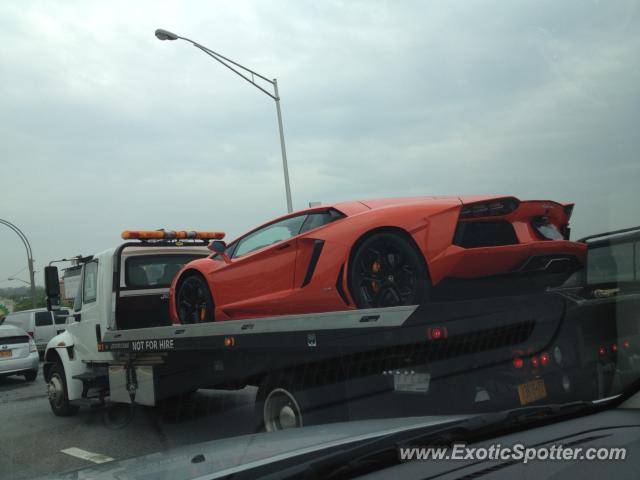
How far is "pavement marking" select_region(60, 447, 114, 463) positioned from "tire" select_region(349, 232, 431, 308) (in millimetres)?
2953

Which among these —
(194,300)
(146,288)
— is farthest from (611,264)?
(146,288)

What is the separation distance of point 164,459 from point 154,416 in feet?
18.8

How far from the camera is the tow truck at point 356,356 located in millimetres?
3953

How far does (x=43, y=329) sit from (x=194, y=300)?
15327 millimetres

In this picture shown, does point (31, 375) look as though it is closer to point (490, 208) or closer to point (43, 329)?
point (43, 329)

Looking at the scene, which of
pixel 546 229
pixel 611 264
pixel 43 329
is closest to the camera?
pixel 546 229

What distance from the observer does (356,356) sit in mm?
4453

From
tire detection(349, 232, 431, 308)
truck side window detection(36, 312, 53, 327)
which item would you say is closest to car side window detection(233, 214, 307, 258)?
tire detection(349, 232, 431, 308)

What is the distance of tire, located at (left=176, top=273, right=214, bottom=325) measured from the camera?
6473mm

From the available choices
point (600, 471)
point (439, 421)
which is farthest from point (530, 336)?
point (600, 471)

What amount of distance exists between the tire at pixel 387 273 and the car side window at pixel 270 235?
90cm

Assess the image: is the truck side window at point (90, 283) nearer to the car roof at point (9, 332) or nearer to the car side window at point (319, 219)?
the car side window at point (319, 219)

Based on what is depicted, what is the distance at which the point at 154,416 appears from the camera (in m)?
8.12

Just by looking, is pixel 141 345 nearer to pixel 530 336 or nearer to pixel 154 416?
pixel 154 416
